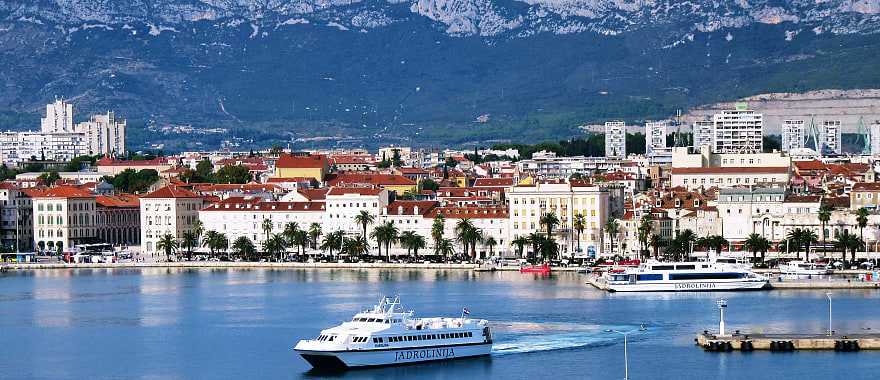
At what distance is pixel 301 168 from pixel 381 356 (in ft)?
182

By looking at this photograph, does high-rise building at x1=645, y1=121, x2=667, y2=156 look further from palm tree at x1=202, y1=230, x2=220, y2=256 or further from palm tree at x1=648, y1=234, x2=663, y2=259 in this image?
palm tree at x1=648, y1=234, x2=663, y2=259

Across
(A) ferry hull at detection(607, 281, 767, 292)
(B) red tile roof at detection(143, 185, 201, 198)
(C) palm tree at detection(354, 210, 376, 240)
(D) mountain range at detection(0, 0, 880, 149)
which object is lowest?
(A) ferry hull at detection(607, 281, 767, 292)

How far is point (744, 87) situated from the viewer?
16112 cm

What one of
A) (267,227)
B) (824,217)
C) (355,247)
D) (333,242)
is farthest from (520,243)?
(267,227)

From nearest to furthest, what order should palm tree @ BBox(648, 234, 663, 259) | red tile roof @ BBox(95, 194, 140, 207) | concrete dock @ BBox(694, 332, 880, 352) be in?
concrete dock @ BBox(694, 332, 880, 352), palm tree @ BBox(648, 234, 663, 259), red tile roof @ BBox(95, 194, 140, 207)

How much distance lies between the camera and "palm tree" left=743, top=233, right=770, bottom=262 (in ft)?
206

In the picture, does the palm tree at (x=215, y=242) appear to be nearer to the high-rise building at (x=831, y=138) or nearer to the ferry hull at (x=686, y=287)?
the ferry hull at (x=686, y=287)

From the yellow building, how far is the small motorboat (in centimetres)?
2823

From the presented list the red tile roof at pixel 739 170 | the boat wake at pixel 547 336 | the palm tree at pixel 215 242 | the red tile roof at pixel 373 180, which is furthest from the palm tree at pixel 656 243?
the boat wake at pixel 547 336

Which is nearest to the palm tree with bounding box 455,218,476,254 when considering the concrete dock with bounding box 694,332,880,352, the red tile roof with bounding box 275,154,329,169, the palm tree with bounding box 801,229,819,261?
the palm tree with bounding box 801,229,819,261

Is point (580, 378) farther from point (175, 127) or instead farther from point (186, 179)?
point (175, 127)

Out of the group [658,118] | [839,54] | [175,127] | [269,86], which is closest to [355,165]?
[658,118]

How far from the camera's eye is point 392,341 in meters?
37.6

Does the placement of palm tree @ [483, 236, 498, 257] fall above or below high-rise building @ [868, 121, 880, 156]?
below
